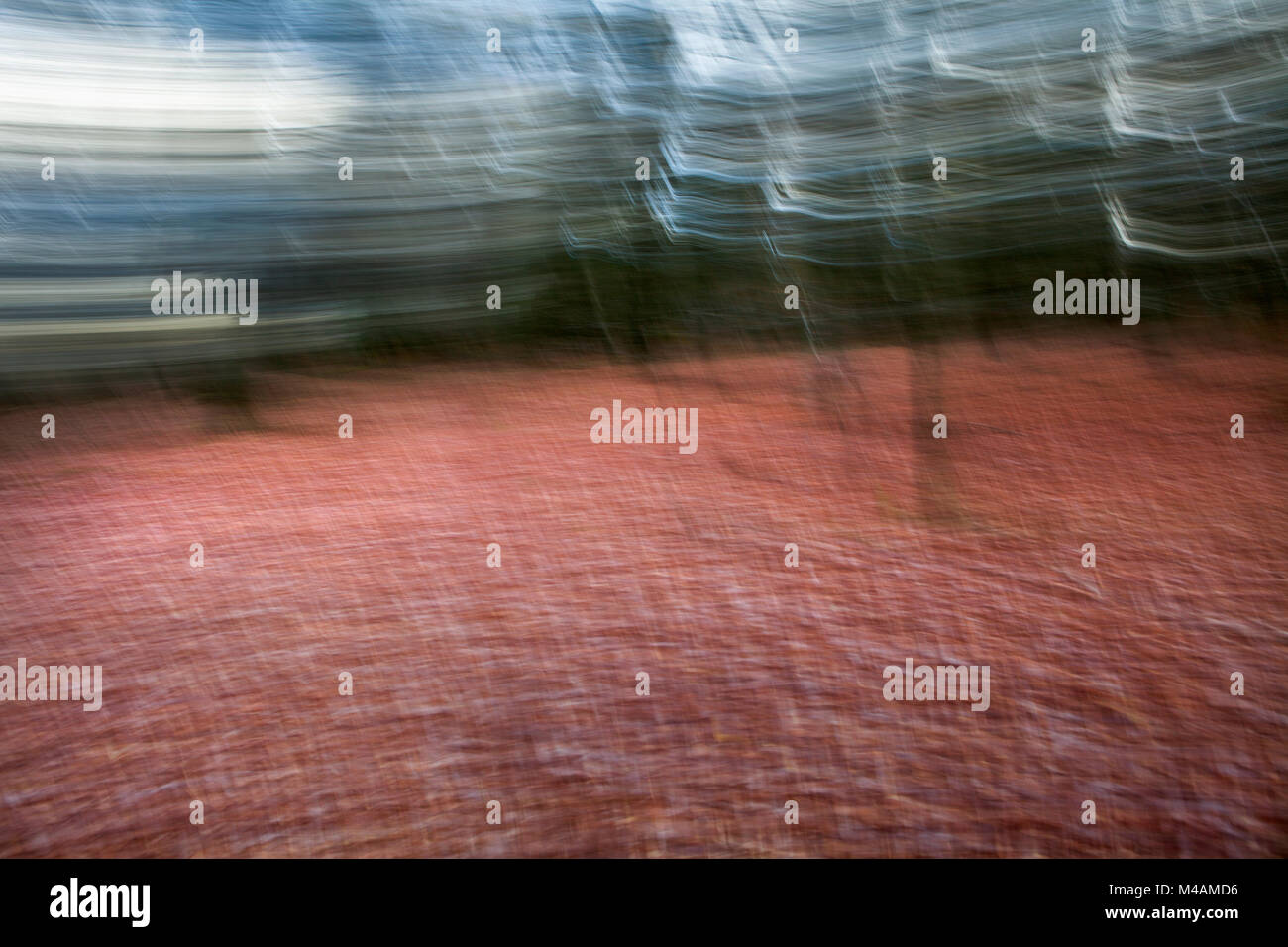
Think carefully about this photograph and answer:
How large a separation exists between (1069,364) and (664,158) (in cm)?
167

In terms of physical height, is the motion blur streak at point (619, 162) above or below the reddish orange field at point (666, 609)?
above

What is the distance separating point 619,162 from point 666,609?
1.59 meters

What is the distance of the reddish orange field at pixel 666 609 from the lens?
1.55 meters

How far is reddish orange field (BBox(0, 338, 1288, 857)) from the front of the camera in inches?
61.2

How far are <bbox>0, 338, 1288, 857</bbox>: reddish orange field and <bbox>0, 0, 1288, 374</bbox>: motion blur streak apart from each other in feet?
0.91

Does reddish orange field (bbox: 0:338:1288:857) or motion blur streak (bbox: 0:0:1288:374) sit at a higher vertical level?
motion blur streak (bbox: 0:0:1288:374)

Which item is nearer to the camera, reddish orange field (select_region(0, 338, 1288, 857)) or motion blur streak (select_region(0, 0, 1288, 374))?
reddish orange field (select_region(0, 338, 1288, 857))

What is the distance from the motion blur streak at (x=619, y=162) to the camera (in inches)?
107

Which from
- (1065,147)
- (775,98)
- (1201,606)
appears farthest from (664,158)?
(1201,606)

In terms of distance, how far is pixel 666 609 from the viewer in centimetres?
233

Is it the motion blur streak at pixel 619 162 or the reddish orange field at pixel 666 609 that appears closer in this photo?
the reddish orange field at pixel 666 609

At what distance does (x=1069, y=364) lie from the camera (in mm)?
3229

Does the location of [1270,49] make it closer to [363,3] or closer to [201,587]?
[363,3]

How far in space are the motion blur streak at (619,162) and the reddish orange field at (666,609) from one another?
0.28 metres
